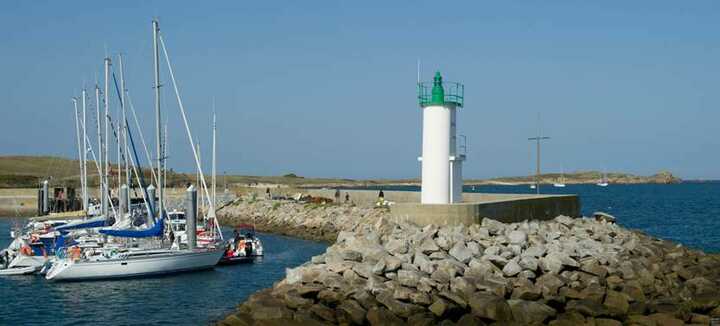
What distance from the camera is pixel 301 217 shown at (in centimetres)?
4803

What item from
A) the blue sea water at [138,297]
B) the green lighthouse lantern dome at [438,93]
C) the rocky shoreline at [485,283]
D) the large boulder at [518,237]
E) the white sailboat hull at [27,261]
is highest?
the green lighthouse lantern dome at [438,93]

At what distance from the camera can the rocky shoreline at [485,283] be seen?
53.6ft

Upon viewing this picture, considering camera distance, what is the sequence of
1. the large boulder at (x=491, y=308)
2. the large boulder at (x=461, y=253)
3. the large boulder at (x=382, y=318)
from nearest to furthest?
the large boulder at (x=382, y=318)
the large boulder at (x=491, y=308)
the large boulder at (x=461, y=253)

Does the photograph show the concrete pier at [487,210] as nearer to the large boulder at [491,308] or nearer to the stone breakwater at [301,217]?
the large boulder at [491,308]

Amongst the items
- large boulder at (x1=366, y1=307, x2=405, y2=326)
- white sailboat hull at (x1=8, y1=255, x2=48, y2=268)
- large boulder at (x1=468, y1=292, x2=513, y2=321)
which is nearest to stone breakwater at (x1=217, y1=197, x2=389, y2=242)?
white sailboat hull at (x1=8, y1=255, x2=48, y2=268)

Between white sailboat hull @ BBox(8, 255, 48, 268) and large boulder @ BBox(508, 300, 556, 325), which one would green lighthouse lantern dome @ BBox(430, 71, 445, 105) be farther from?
white sailboat hull @ BBox(8, 255, 48, 268)

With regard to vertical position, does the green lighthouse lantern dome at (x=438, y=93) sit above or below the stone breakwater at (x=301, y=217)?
above

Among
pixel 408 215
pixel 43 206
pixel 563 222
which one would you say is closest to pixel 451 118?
pixel 408 215

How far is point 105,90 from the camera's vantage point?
39.5 m

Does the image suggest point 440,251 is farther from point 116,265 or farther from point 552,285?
point 116,265

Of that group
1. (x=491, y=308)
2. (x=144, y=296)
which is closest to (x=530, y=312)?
(x=491, y=308)

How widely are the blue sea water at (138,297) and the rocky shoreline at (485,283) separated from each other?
436 centimetres

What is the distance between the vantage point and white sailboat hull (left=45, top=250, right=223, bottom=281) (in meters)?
27.4

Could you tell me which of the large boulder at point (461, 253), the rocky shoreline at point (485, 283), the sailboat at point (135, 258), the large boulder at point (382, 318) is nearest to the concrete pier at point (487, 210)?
the rocky shoreline at point (485, 283)
